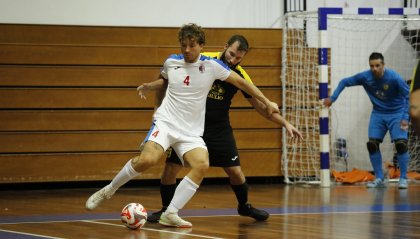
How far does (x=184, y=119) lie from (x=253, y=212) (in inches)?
46.5

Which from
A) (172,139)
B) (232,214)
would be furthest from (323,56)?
(172,139)

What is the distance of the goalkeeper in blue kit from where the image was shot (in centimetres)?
1063

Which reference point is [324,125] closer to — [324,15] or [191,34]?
[324,15]

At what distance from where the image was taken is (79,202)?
28.2 ft

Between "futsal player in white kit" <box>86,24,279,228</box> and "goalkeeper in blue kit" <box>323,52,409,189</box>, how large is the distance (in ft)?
16.0

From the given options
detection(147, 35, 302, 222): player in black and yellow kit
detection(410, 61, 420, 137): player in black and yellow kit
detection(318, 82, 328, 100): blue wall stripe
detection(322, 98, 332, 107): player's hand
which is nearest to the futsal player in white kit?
detection(147, 35, 302, 222): player in black and yellow kit

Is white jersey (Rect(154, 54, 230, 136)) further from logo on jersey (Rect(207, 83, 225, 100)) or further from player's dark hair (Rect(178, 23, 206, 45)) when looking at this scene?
logo on jersey (Rect(207, 83, 225, 100))

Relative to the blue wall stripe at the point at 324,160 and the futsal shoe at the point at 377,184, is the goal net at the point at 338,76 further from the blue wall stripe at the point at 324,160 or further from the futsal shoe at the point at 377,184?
the futsal shoe at the point at 377,184

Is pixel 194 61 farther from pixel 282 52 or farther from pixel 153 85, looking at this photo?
pixel 282 52

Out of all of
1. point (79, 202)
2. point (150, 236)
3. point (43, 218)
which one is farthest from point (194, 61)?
point (79, 202)

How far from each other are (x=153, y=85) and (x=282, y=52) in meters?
5.63

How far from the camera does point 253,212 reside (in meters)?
6.59

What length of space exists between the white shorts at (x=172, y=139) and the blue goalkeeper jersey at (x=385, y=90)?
5.13 meters

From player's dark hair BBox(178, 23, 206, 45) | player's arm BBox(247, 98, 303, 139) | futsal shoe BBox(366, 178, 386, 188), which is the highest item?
player's dark hair BBox(178, 23, 206, 45)
